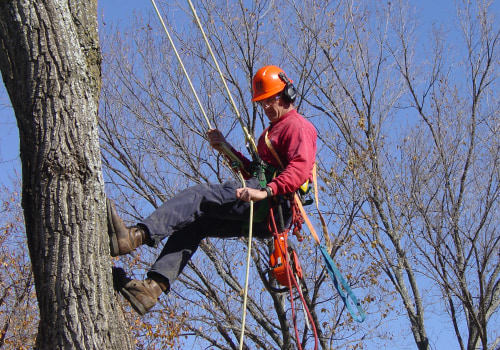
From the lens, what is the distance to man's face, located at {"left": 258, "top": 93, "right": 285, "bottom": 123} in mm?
4293

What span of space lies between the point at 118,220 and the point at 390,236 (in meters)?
8.42

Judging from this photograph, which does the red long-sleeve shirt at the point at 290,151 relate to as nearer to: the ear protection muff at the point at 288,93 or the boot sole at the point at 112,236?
the ear protection muff at the point at 288,93

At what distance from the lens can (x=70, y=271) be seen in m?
2.60

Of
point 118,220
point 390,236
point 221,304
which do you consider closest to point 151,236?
point 118,220

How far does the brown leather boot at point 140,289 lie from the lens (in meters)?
3.22

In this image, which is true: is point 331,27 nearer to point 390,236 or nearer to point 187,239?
point 390,236

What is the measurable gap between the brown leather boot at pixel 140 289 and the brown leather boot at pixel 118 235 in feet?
0.40

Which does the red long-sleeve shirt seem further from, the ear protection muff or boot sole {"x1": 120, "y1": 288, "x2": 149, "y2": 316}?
boot sole {"x1": 120, "y1": 288, "x2": 149, "y2": 316}

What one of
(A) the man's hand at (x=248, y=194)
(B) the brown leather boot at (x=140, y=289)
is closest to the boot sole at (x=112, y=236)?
(B) the brown leather boot at (x=140, y=289)

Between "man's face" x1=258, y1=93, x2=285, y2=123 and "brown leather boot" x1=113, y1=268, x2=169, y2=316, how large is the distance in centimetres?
139

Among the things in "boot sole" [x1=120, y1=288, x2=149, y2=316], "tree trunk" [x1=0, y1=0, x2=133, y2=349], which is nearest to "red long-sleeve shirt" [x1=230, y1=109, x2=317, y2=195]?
"boot sole" [x1=120, y1=288, x2=149, y2=316]

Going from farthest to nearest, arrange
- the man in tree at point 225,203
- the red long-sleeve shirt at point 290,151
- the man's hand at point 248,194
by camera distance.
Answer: the red long-sleeve shirt at point 290,151 → the man's hand at point 248,194 → the man in tree at point 225,203

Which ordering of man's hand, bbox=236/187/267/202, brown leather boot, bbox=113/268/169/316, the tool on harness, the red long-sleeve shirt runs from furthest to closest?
the tool on harness < the red long-sleeve shirt < man's hand, bbox=236/187/267/202 < brown leather boot, bbox=113/268/169/316

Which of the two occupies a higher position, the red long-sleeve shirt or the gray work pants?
the red long-sleeve shirt
